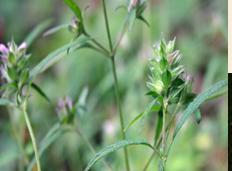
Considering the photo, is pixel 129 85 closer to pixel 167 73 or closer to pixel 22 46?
pixel 22 46

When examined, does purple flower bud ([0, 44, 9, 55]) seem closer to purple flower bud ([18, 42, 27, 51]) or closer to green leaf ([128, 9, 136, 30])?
purple flower bud ([18, 42, 27, 51])

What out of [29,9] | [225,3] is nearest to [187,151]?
[225,3]

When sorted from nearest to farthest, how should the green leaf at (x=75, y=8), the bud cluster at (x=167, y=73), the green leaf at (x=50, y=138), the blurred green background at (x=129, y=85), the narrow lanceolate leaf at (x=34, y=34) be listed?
1. the bud cluster at (x=167, y=73)
2. the green leaf at (x=75, y=8)
3. the green leaf at (x=50, y=138)
4. the narrow lanceolate leaf at (x=34, y=34)
5. the blurred green background at (x=129, y=85)

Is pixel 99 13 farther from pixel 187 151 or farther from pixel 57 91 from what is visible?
pixel 187 151

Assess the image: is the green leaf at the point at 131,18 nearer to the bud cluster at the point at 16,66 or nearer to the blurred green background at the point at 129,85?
the bud cluster at the point at 16,66

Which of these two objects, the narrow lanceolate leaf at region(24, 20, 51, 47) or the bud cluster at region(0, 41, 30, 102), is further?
the narrow lanceolate leaf at region(24, 20, 51, 47)

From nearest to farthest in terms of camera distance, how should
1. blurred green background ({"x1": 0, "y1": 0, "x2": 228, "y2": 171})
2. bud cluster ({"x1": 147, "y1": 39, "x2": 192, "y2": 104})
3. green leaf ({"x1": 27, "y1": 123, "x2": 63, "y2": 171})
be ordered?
1. bud cluster ({"x1": 147, "y1": 39, "x2": 192, "y2": 104})
2. green leaf ({"x1": 27, "y1": 123, "x2": 63, "y2": 171})
3. blurred green background ({"x1": 0, "y1": 0, "x2": 228, "y2": 171})

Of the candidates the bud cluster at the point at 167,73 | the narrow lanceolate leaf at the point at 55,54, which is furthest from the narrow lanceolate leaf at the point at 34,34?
the bud cluster at the point at 167,73

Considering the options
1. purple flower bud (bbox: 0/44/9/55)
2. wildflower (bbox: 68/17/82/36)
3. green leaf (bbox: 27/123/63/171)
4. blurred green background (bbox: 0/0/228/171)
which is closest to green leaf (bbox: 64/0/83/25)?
wildflower (bbox: 68/17/82/36)

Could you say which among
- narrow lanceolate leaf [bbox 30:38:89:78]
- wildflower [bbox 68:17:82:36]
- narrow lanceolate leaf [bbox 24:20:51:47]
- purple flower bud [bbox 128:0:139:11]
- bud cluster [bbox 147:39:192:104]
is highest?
narrow lanceolate leaf [bbox 24:20:51:47]
